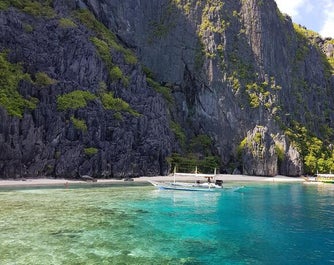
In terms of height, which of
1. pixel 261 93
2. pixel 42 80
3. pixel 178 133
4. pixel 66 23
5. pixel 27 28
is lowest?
pixel 178 133

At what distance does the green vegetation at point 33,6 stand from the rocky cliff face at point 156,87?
0.65 meters

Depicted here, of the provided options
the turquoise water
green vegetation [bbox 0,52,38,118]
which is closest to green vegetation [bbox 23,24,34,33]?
green vegetation [bbox 0,52,38,118]

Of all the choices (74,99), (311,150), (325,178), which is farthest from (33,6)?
(311,150)

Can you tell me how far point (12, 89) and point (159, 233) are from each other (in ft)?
217

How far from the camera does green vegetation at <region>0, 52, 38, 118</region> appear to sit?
7800 centimetres

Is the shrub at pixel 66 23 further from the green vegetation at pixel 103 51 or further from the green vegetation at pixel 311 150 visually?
the green vegetation at pixel 311 150

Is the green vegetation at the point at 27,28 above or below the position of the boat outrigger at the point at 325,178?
above

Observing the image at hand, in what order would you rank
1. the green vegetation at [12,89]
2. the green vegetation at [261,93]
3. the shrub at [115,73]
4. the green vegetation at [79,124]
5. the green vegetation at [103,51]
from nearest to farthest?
the green vegetation at [12,89], the green vegetation at [79,124], the shrub at [115,73], the green vegetation at [103,51], the green vegetation at [261,93]

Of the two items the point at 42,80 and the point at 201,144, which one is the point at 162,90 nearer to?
the point at 201,144

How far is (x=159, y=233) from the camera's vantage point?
3006 cm

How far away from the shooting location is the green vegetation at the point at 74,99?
87.9 m

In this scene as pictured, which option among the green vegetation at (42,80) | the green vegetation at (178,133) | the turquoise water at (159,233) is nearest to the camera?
the turquoise water at (159,233)

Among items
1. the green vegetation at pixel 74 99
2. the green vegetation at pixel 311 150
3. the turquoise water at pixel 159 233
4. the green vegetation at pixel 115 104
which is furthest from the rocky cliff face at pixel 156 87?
the turquoise water at pixel 159 233

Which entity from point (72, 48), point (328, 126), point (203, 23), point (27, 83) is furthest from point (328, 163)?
point (27, 83)
